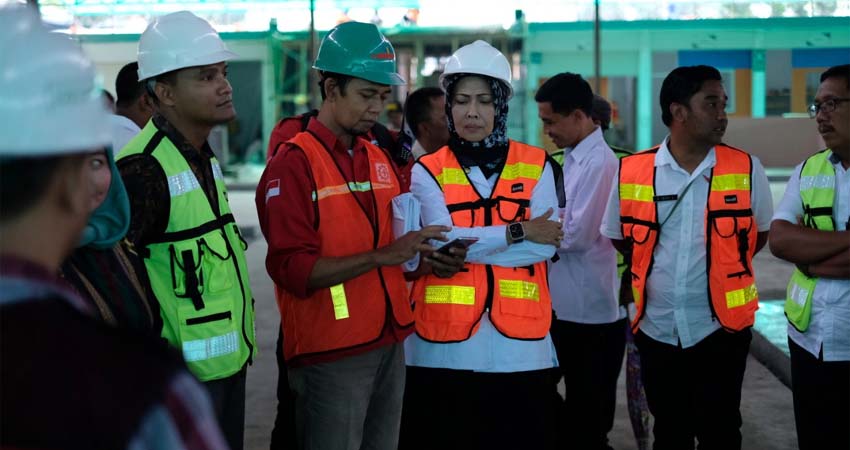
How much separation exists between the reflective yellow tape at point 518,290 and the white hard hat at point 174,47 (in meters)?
1.27

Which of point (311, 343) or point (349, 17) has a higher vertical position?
point (349, 17)

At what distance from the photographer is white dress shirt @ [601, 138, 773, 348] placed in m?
3.80

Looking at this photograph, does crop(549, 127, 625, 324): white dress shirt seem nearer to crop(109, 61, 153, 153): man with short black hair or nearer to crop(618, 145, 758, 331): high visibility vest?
crop(618, 145, 758, 331): high visibility vest

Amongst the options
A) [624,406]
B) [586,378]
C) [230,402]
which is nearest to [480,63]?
[230,402]

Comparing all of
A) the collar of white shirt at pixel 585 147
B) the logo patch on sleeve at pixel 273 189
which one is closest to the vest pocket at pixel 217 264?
the logo patch on sleeve at pixel 273 189

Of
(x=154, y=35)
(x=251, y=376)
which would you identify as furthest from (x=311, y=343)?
(x=251, y=376)

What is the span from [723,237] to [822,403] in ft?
2.48

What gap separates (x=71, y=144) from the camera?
1.01 meters

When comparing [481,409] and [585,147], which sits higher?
[585,147]

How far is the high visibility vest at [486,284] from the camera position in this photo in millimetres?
3361

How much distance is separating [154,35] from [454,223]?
1229mm

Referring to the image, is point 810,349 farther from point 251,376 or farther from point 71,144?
point 251,376

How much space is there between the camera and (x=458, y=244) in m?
3.24

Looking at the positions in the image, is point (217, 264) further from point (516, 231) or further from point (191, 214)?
point (516, 231)
